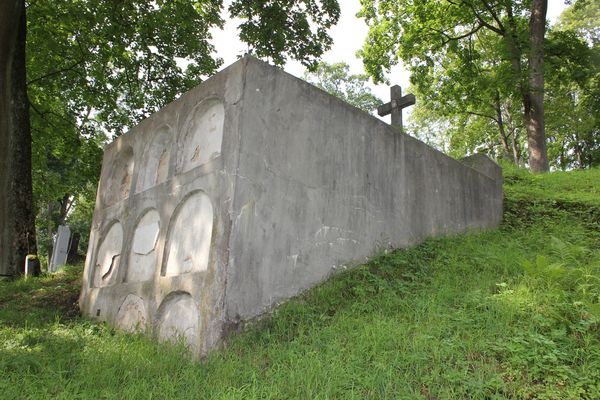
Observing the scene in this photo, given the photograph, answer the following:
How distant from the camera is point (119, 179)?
7.86 metres

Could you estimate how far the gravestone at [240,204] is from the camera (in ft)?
16.7

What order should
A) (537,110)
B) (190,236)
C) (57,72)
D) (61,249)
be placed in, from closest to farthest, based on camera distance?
(190,236) → (57,72) → (61,249) → (537,110)

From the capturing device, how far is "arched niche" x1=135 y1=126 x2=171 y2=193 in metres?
6.73

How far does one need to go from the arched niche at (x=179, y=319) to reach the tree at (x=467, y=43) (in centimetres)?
1272

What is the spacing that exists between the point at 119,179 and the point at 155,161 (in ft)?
4.33

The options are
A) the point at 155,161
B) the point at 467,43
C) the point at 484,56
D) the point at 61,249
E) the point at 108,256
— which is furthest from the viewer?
the point at 484,56

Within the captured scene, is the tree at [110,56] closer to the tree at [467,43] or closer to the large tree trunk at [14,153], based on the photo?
the large tree trunk at [14,153]

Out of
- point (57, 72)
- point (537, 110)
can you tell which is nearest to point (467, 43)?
point (537, 110)

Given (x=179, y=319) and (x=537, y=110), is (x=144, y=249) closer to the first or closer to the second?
(x=179, y=319)

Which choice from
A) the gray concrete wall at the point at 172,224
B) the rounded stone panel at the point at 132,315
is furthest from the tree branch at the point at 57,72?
the rounded stone panel at the point at 132,315

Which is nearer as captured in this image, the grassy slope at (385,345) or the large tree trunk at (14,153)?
the grassy slope at (385,345)

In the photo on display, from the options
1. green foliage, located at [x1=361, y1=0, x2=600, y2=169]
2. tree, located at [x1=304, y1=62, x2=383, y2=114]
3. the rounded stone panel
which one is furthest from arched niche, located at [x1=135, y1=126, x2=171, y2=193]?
tree, located at [x1=304, y1=62, x2=383, y2=114]

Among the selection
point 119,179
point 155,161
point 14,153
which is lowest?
point 119,179

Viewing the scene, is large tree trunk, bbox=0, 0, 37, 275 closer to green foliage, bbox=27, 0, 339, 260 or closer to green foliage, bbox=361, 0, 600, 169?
green foliage, bbox=27, 0, 339, 260
